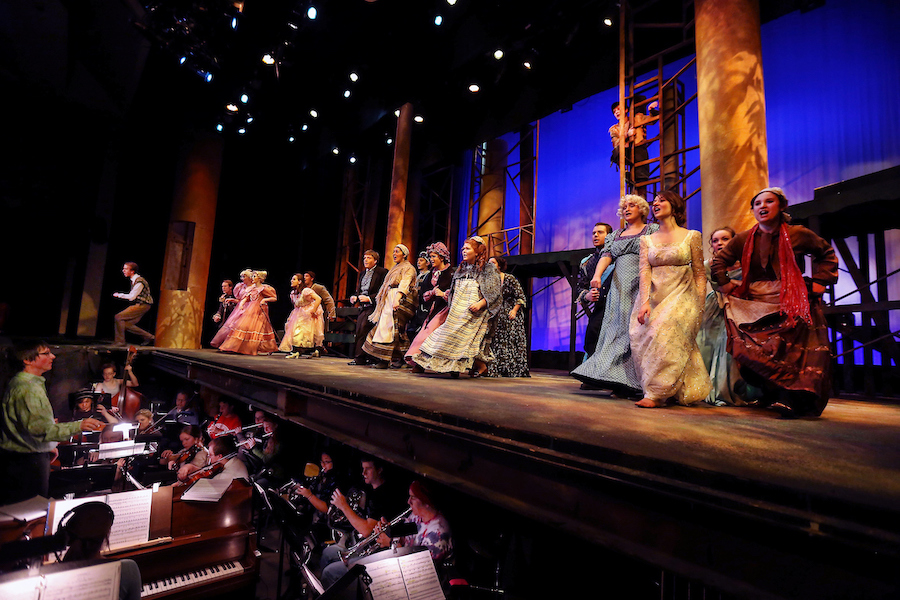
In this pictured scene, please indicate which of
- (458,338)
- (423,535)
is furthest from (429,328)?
(423,535)

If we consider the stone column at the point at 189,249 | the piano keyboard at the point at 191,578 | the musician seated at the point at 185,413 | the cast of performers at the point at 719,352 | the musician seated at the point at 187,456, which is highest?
the stone column at the point at 189,249

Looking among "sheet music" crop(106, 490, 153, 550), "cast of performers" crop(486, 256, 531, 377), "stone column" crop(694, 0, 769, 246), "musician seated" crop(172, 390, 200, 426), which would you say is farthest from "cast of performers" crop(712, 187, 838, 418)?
"musician seated" crop(172, 390, 200, 426)

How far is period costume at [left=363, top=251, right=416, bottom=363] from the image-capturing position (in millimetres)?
5719

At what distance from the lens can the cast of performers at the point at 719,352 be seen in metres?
3.02

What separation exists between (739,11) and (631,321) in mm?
3676

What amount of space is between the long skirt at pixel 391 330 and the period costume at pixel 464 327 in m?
1.19

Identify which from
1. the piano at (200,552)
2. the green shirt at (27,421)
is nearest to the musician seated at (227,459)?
the piano at (200,552)

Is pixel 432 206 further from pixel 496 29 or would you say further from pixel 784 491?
pixel 784 491

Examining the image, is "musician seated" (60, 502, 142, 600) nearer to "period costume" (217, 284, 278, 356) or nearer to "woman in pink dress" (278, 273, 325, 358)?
"woman in pink dress" (278, 273, 325, 358)

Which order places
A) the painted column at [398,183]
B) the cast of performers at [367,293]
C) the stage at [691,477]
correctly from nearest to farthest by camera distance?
1. the stage at [691,477]
2. the cast of performers at [367,293]
3. the painted column at [398,183]

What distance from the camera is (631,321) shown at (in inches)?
118

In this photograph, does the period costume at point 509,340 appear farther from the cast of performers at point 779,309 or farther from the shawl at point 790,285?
the shawl at point 790,285

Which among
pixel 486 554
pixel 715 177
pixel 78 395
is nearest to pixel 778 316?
pixel 715 177

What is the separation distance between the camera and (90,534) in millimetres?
3363
